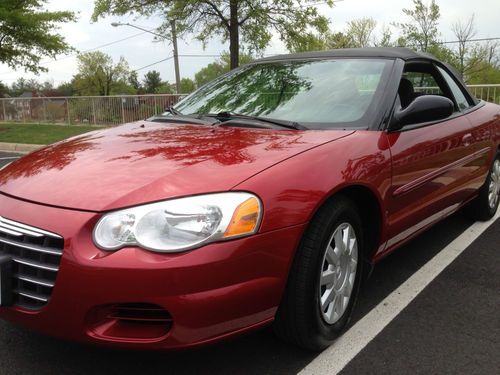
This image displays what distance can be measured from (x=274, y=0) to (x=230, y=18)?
4.40 ft

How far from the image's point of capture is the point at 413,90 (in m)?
3.68

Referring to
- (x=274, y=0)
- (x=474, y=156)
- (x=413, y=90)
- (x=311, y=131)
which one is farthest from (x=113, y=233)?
(x=274, y=0)

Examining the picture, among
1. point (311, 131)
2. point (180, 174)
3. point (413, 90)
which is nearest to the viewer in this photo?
point (180, 174)

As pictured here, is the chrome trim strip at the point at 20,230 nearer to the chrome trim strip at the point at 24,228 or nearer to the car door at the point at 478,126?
the chrome trim strip at the point at 24,228

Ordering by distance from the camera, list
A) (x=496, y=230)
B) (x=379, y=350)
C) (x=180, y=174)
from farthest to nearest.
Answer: (x=496, y=230)
(x=379, y=350)
(x=180, y=174)

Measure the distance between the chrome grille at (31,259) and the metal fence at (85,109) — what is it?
11890mm

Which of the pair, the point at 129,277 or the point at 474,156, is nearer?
the point at 129,277

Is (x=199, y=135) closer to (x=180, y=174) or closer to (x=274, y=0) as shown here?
(x=180, y=174)

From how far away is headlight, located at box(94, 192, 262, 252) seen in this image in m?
1.87

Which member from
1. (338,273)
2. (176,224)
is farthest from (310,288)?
(176,224)

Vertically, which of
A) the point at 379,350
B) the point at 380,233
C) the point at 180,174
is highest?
the point at 180,174

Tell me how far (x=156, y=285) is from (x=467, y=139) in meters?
2.71

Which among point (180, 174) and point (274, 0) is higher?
point (274, 0)

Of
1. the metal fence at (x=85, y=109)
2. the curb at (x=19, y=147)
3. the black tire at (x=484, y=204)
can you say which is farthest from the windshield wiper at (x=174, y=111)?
the metal fence at (x=85, y=109)
